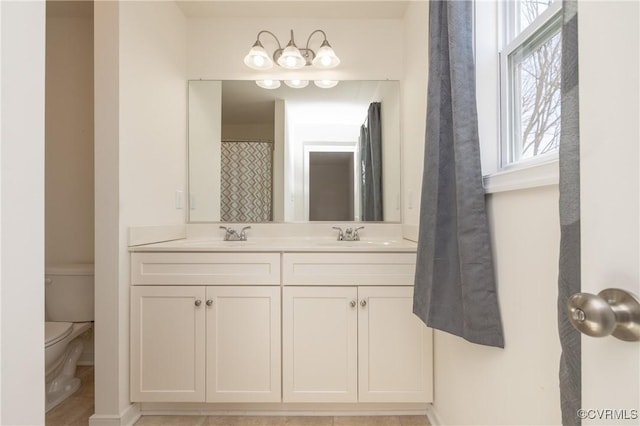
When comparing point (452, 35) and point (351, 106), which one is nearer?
point (452, 35)

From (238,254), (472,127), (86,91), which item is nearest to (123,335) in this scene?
(238,254)

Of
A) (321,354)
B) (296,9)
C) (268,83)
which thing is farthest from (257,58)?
(321,354)

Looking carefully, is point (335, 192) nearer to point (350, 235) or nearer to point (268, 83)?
point (350, 235)

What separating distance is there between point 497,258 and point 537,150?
358 millimetres

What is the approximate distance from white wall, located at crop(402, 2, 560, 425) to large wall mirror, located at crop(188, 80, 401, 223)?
1.04 metres

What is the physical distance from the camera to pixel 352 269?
163cm

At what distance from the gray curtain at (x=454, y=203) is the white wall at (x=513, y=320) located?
5 centimetres

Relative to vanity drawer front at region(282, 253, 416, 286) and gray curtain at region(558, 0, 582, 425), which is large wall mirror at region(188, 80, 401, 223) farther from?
gray curtain at region(558, 0, 582, 425)

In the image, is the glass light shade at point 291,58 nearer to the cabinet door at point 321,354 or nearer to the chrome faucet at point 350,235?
the chrome faucet at point 350,235

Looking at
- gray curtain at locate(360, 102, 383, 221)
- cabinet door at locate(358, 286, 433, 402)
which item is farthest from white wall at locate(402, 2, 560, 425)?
gray curtain at locate(360, 102, 383, 221)

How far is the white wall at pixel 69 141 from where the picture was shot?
214 cm

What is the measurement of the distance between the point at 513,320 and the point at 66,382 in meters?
2.32

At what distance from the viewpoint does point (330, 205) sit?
2.22 metres

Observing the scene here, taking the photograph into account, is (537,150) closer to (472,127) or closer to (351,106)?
(472,127)
